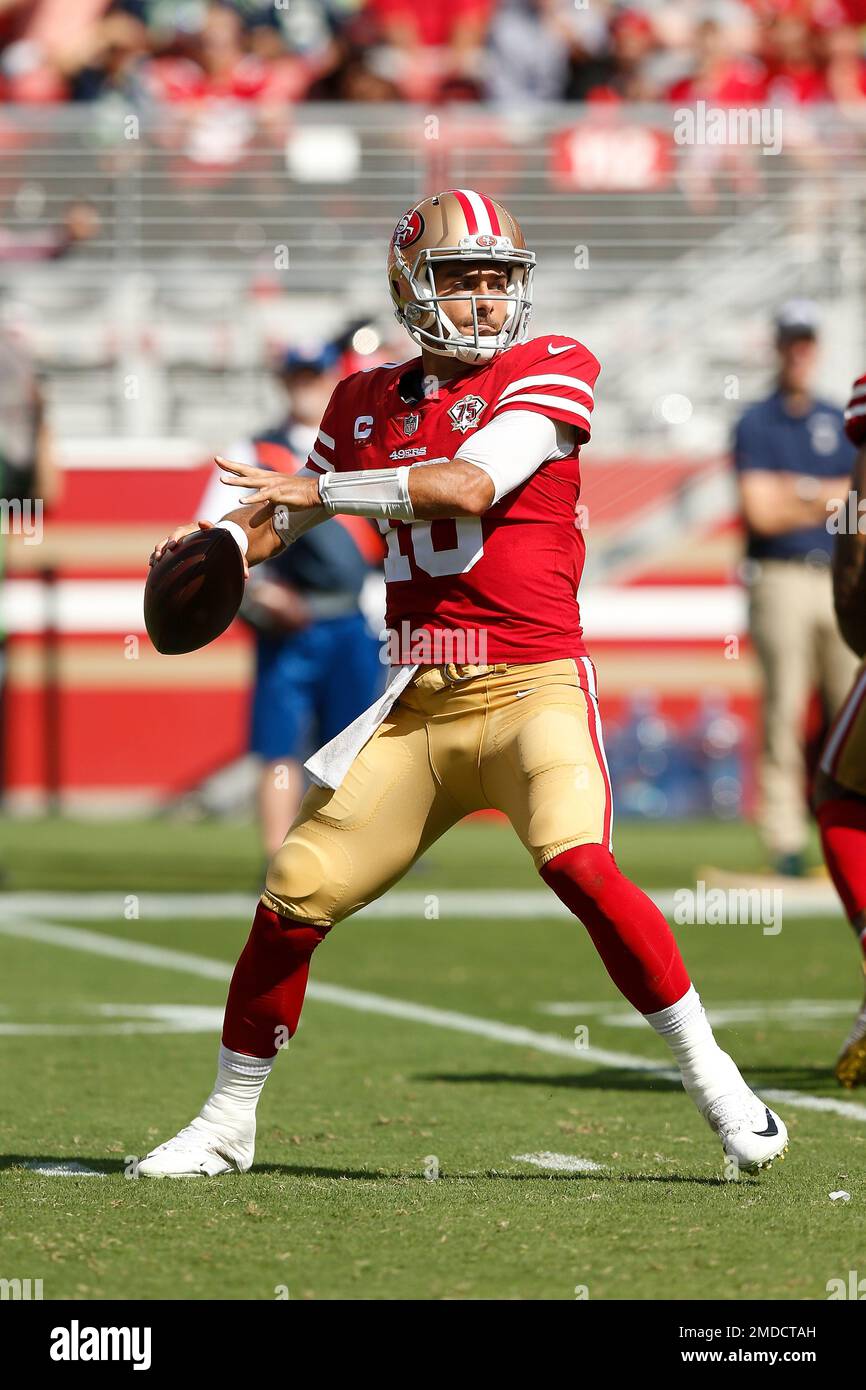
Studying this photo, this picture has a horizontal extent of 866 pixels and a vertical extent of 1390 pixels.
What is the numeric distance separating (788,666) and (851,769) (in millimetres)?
4500

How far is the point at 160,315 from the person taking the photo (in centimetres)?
1446

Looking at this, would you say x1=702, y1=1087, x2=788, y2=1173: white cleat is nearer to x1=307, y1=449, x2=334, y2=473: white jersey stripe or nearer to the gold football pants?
the gold football pants

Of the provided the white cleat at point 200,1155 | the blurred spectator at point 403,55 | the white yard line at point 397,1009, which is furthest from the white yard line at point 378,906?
the blurred spectator at point 403,55

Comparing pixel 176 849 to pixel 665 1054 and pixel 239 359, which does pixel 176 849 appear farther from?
pixel 665 1054

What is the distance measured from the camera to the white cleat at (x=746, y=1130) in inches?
168

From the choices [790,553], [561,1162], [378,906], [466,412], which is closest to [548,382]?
[466,412]

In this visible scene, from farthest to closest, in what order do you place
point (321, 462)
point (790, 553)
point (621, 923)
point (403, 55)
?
1. point (403, 55)
2. point (790, 553)
3. point (321, 462)
4. point (621, 923)

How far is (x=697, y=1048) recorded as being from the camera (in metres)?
4.29

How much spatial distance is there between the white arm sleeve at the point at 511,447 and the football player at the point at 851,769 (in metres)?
1.17

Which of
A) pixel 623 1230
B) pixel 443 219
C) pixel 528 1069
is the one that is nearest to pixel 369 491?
pixel 443 219

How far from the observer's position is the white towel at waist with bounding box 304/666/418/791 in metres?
4.42

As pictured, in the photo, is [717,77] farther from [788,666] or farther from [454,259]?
[454,259]

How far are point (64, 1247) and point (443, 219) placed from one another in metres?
2.09

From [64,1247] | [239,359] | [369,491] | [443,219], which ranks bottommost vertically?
[64,1247]
